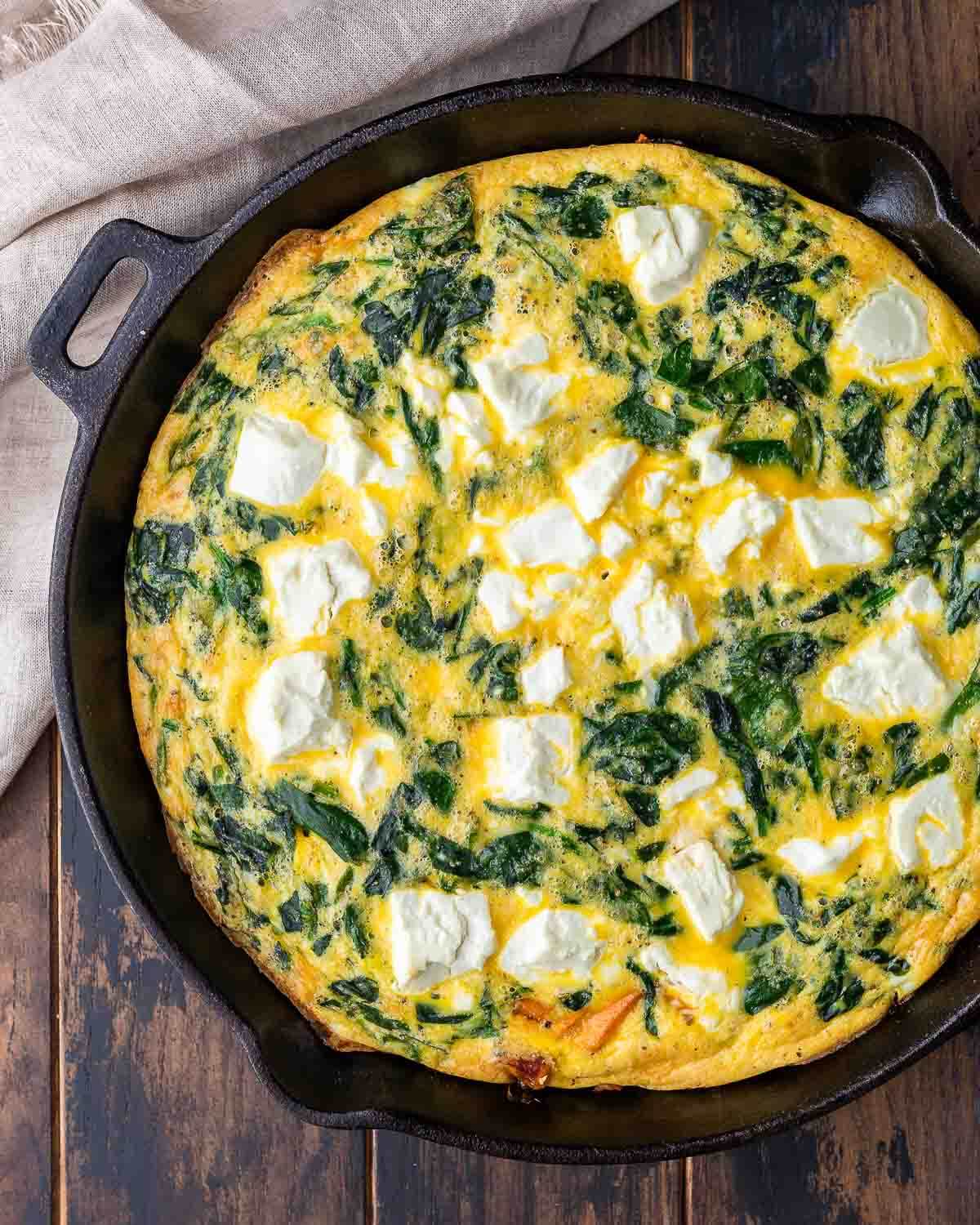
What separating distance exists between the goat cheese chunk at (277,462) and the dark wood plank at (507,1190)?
1.23m

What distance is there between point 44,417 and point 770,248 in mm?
1582

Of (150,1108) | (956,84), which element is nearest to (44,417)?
(150,1108)

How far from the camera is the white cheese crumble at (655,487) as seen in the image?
2.10 m

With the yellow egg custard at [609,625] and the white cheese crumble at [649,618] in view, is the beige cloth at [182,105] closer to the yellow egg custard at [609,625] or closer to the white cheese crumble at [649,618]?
the yellow egg custard at [609,625]

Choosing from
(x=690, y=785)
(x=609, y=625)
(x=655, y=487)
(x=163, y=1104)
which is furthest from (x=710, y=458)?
(x=163, y=1104)

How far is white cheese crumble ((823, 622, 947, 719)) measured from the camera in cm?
211

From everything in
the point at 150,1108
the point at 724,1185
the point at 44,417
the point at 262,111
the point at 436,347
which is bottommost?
the point at 724,1185

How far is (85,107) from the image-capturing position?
248 centimetres

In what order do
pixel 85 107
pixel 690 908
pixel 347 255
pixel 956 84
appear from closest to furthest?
pixel 690 908, pixel 347 255, pixel 85 107, pixel 956 84

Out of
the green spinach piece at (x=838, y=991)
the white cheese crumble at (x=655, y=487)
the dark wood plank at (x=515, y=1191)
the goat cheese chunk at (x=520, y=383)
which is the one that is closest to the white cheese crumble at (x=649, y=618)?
the white cheese crumble at (x=655, y=487)

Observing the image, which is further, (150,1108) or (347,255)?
(150,1108)

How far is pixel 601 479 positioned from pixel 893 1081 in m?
1.56

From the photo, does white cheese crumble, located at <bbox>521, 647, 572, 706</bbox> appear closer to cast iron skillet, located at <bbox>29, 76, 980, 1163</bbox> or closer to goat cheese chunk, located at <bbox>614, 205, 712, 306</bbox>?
goat cheese chunk, located at <bbox>614, 205, 712, 306</bbox>

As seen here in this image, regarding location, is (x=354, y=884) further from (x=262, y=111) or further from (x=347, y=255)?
(x=262, y=111)
